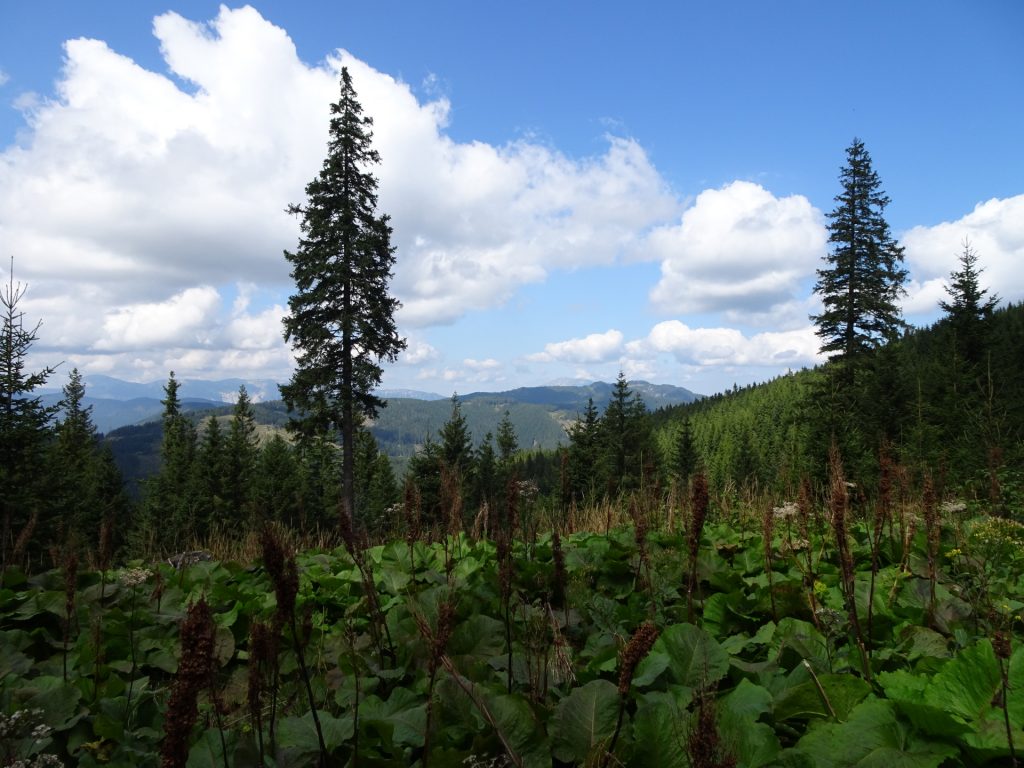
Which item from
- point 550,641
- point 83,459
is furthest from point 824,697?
point 83,459

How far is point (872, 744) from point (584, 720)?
0.83 meters

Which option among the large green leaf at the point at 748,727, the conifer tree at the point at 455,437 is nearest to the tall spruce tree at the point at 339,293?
the conifer tree at the point at 455,437

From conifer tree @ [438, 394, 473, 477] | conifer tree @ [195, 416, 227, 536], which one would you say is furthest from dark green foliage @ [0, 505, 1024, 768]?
conifer tree @ [195, 416, 227, 536]

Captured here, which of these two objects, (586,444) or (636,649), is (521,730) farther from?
(586,444)

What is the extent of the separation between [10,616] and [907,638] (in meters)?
5.07

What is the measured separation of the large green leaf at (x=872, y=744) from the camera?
148cm

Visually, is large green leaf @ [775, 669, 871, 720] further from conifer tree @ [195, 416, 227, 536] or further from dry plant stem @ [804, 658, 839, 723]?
conifer tree @ [195, 416, 227, 536]

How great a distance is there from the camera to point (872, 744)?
1.56 metres

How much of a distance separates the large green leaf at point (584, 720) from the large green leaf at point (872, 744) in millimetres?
569

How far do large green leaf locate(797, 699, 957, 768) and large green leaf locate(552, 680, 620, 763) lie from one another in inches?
22.4

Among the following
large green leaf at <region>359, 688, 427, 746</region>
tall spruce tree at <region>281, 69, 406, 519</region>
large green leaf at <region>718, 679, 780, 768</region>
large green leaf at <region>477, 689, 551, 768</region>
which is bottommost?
large green leaf at <region>359, 688, 427, 746</region>

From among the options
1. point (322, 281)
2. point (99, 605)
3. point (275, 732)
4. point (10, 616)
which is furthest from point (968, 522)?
point (322, 281)

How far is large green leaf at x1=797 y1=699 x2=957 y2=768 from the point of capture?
148 cm

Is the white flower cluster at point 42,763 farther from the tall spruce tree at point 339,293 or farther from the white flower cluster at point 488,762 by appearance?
the tall spruce tree at point 339,293
